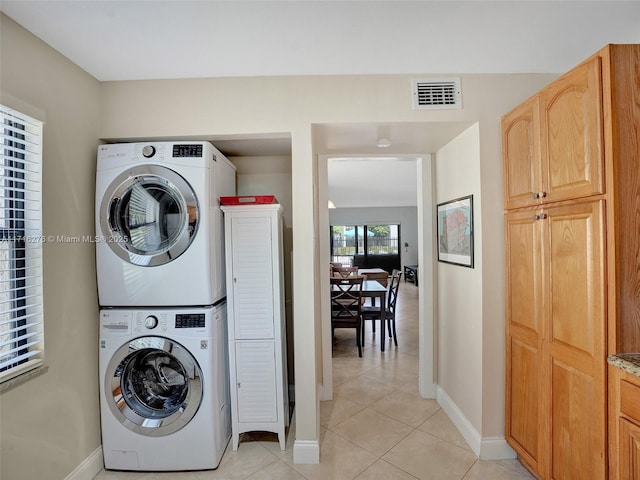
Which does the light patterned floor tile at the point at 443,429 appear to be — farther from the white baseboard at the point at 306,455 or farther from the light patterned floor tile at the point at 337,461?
the white baseboard at the point at 306,455

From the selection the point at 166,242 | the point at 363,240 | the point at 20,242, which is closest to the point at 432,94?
the point at 166,242

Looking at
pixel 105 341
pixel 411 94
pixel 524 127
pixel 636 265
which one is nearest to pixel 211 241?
pixel 105 341

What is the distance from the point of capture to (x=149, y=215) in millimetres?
1849

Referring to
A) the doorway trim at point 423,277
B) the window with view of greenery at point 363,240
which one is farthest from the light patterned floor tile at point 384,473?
the window with view of greenery at point 363,240

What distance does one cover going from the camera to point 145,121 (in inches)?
75.0

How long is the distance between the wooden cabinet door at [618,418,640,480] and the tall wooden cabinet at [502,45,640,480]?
0.07 m

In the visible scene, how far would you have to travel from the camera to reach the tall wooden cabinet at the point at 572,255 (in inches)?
47.4

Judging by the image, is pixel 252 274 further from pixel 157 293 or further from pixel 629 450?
pixel 629 450

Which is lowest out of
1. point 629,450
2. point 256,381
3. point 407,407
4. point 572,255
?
point 407,407

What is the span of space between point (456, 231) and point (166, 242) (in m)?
1.97

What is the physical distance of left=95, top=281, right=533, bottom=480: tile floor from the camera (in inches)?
70.7

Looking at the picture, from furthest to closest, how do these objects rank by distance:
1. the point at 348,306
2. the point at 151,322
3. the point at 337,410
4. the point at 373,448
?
the point at 348,306 → the point at 337,410 → the point at 373,448 → the point at 151,322

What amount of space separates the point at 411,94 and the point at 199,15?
124cm

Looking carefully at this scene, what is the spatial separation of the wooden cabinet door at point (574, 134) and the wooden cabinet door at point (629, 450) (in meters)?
0.91
